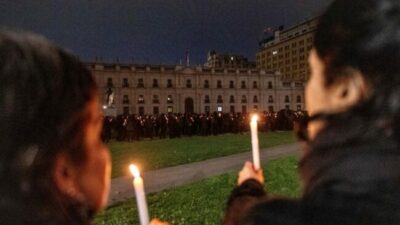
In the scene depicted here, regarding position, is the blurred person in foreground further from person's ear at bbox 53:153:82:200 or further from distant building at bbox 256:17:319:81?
distant building at bbox 256:17:319:81

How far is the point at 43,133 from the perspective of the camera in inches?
48.4

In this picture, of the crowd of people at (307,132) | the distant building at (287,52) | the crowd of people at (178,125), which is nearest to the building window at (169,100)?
the distant building at (287,52)

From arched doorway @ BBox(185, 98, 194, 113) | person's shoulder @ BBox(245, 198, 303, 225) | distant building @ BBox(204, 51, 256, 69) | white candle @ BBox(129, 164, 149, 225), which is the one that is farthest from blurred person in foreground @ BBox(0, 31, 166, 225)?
distant building @ BBox(204, 51, 256, 69)

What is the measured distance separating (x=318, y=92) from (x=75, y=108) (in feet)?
2.35

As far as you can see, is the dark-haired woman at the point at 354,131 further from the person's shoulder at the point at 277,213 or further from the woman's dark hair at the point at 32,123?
the woman's dark hair at the point at 32,123

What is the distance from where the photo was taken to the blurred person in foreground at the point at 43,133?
1208 millimetres

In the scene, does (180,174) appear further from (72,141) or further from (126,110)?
(126,110)

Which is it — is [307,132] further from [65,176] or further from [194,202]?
[194,202]

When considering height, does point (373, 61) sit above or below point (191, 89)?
below

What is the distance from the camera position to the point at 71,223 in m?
1.26

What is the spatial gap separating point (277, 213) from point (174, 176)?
10.8m

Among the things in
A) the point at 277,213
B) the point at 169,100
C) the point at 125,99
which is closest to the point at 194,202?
the point at 277,213

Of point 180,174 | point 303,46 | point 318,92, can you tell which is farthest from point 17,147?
point 303,46

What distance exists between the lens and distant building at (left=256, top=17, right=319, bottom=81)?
146 metres
